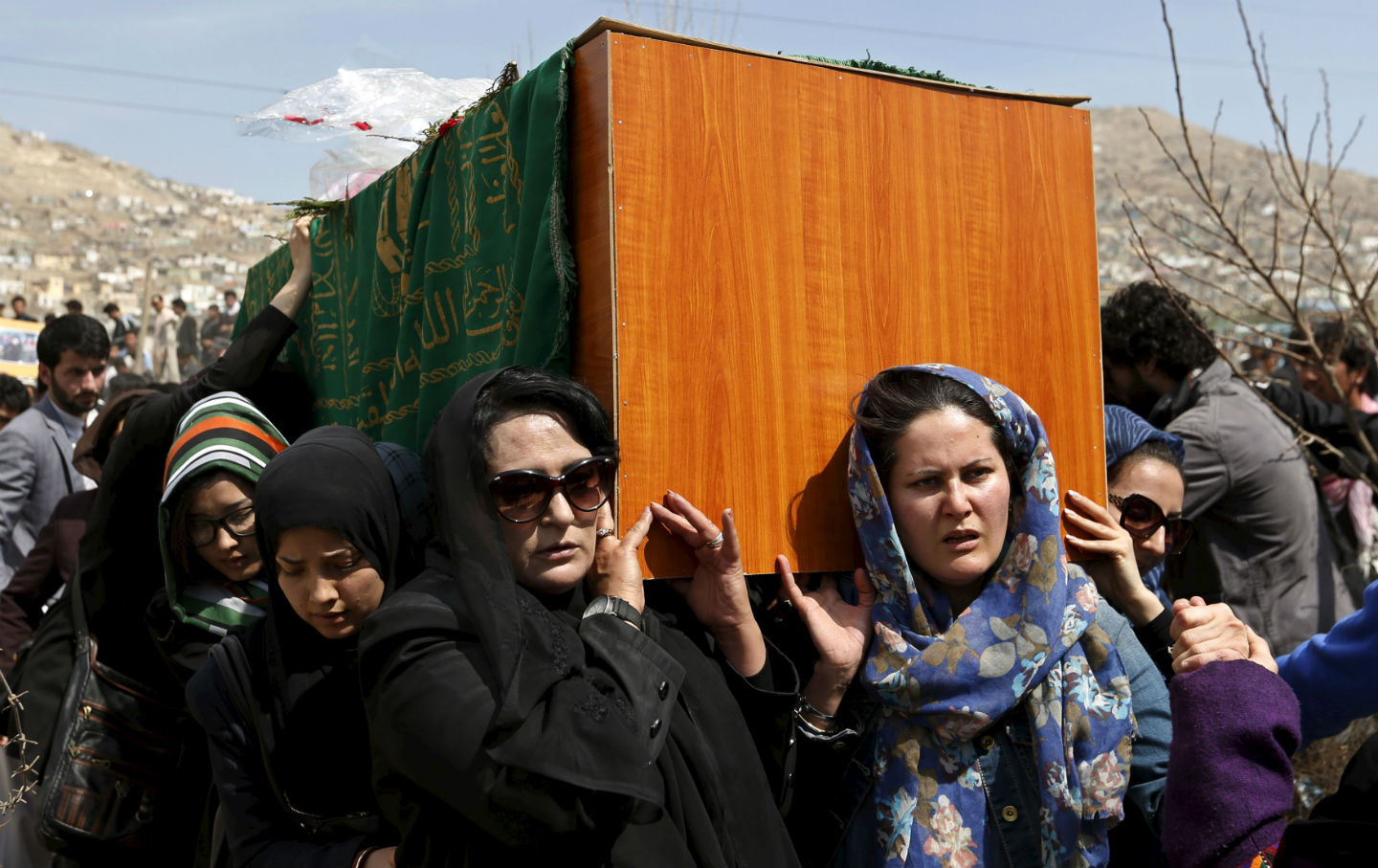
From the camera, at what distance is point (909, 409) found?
91.6 inches

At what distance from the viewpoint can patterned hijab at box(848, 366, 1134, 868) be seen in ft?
7.14

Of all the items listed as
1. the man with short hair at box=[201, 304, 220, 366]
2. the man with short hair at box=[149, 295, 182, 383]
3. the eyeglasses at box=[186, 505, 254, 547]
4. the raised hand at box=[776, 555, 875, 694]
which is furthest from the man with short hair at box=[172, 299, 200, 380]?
the raised hand at box=[776, 555, 875, 694]

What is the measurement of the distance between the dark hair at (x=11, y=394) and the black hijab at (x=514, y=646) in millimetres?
5489

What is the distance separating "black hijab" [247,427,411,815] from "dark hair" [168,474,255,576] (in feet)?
1.66

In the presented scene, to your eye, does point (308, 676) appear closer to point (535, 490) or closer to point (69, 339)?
point (535, 490)

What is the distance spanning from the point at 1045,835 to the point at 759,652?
0.68m

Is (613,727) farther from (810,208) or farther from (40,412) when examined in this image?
(40,412)

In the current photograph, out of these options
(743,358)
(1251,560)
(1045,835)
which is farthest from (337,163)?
(1251,560)

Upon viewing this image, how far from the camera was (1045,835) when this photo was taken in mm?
2168

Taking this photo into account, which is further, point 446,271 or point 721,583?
point 446,271

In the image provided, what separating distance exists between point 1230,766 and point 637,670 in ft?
3.24

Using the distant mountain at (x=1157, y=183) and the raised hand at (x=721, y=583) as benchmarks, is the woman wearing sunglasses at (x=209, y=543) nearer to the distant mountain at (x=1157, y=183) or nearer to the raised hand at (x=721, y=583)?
the raised hand at (x=721, y=583)

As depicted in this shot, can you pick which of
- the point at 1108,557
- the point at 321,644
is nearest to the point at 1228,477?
the point at 1108,557

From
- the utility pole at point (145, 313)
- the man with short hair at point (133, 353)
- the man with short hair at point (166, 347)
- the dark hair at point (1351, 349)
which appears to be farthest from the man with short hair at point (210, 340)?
the dark hair at point (1351, 349)
